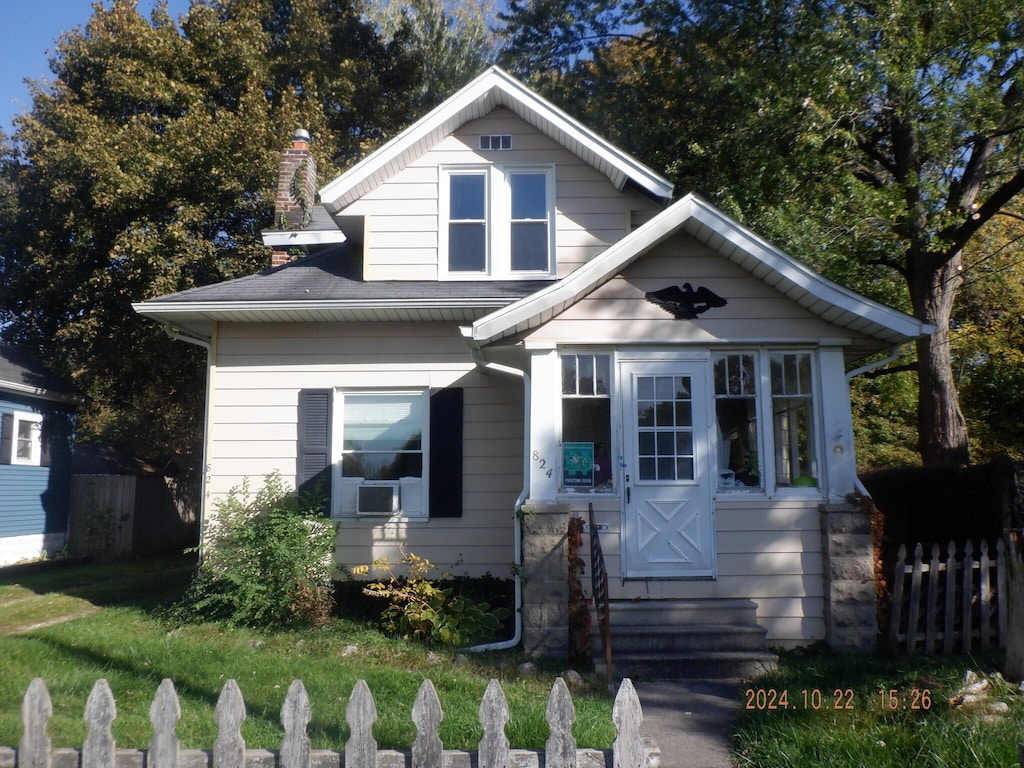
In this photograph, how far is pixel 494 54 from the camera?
2359 cm

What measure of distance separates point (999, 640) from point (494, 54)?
20.2 m

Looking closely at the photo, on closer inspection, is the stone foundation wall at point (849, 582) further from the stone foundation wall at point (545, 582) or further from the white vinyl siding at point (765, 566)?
the stone foundation wall at point (545, 582)

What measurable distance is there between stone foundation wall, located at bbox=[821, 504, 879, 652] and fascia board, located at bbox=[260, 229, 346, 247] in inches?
302

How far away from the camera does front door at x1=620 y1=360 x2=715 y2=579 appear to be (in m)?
8.30

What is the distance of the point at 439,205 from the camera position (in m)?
11.2

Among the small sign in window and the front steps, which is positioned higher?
the small sign in window

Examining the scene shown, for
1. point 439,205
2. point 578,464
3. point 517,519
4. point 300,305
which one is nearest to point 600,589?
point 517,519

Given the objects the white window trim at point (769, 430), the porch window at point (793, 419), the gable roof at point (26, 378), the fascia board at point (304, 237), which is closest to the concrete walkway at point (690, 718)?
the white window trim at point (769, 430)

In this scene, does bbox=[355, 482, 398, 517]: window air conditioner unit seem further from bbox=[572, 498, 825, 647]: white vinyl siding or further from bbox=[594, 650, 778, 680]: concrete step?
bbox=[594, 650, 778, 680]: concrete step

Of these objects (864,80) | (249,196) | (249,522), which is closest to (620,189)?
(864,80)

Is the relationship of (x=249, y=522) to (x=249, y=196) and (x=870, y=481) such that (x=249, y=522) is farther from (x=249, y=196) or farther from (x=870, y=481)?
(x=249, y=196)

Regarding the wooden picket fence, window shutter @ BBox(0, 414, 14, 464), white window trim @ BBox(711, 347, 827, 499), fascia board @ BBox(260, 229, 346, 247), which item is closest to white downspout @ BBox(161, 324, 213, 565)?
fascia board @ BBox(260, 229, 346, 247)

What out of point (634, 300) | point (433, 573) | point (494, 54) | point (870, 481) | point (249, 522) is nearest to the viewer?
point (634, 300)

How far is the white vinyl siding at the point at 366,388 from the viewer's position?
1013 centimetres
